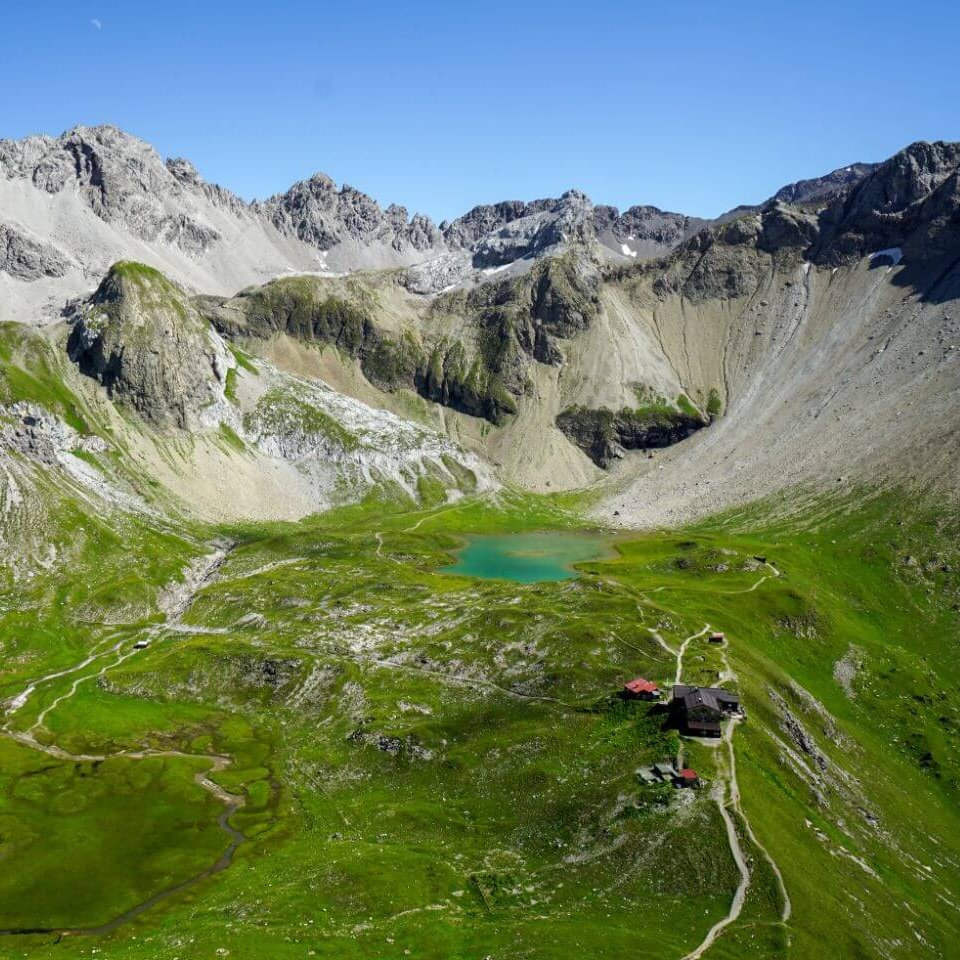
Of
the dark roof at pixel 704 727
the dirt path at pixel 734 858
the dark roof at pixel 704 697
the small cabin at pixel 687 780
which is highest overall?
the dark roof at pixel 704 697

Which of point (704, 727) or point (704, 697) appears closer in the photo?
point (704, 727)

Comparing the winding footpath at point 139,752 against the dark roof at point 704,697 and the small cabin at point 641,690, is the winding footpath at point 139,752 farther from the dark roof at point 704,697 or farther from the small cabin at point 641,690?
the dark roof at point 704,697

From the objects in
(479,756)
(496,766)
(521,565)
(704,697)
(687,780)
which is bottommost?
(496,766)

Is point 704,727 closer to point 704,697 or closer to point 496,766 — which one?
point 704,697

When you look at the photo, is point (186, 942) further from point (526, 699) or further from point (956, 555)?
point (956, 555)

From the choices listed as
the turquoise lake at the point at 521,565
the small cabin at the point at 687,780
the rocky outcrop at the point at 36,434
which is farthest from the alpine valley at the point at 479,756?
the rocky outcrop at the point at 36,434

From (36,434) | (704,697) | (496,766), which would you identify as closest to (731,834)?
(704,697)

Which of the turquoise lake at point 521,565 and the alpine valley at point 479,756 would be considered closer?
the alpine valley at point 479,756
